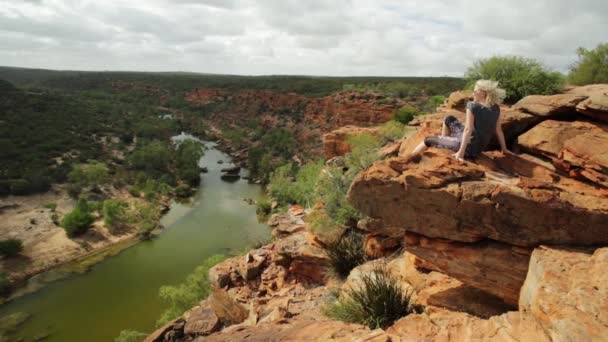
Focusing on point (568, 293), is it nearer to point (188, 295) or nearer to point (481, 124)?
point (481, 124)

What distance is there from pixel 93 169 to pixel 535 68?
3734 centimetres

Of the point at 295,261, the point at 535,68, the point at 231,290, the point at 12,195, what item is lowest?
the point at 12,195

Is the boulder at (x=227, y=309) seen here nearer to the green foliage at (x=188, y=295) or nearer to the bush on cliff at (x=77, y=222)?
the green foliage at (x=188, y=295)

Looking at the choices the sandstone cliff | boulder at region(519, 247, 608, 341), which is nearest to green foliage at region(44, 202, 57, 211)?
the sandstone cliff

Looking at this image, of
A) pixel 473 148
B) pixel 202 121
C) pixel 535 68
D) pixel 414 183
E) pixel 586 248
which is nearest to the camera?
pixel 586 248

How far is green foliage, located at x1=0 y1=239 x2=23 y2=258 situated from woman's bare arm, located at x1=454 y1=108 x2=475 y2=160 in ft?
91.8

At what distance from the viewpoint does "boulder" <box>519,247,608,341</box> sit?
3.88 meters

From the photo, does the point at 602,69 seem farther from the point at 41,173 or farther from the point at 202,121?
the point at 202,121

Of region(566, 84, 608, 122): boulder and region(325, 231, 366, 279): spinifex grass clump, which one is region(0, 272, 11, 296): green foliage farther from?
→ region(566, 84, 608, 122): boulder

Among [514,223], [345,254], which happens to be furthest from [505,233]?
[345,254]

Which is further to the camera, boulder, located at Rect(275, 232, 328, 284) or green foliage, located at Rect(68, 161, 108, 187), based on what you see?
green foliage, located at Rect(68, 161, 108, 187)

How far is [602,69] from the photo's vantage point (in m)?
13.1

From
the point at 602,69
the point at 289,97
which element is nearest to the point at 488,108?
the point at 602,69

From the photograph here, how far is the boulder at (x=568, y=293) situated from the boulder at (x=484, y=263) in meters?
→ 0.49
